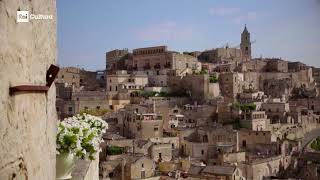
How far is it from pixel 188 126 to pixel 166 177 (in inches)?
347

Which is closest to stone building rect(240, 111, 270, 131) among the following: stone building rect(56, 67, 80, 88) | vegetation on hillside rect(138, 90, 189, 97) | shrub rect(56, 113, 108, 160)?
vegetation on hillside rect(138, 90, 189, 97)

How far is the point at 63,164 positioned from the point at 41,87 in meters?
1.39

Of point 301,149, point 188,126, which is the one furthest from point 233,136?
point 301,149

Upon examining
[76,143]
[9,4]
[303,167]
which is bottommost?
[303,167]

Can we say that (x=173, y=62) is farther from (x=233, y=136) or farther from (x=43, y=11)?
(x=43, y=11)

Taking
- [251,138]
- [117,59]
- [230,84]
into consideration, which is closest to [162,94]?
[230,84]

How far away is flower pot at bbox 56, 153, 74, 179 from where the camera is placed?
3.45 meters

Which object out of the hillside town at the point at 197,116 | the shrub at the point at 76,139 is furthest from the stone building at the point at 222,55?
the shrub at the point at 76,139

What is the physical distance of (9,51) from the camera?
1.88 meters

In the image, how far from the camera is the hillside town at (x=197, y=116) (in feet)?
72.2

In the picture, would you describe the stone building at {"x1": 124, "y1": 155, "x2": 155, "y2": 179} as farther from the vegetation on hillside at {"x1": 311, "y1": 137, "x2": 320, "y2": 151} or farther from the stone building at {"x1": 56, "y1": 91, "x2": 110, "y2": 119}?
the vegetation on hillside at {"x1": 311, "y1": 137, "x2": 320, "y2": 151}

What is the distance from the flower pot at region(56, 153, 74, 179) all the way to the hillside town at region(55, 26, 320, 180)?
1614 centimetres

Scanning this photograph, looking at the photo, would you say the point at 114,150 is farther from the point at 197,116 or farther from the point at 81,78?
the point at 81,78

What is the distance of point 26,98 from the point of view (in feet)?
6.74
